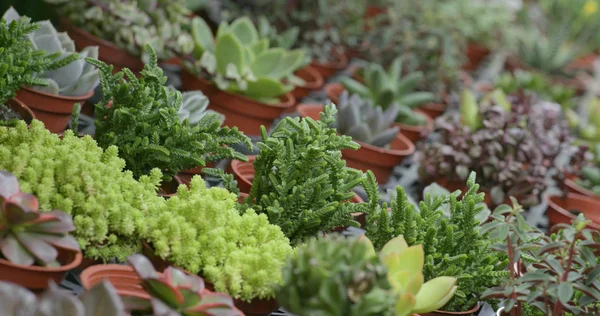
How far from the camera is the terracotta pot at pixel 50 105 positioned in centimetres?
142

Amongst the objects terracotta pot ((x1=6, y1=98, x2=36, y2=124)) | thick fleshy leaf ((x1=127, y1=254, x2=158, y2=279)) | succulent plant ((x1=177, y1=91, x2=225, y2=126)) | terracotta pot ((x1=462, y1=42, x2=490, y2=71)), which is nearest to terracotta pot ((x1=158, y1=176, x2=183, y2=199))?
succulent plant ((x1=177, y1=91, x2=225, y2=126))

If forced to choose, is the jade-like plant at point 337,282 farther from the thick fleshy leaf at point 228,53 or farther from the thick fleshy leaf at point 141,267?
the thick fleshy leaf at point 228,53

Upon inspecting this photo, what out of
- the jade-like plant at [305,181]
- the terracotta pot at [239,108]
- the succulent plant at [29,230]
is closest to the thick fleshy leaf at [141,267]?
the succulent plant at [29,230]

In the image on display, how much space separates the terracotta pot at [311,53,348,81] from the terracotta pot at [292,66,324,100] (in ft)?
0.15

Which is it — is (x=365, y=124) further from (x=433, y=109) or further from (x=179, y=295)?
(x=179, y=295)

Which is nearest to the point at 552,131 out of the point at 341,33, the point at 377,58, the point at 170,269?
the point at 377,58

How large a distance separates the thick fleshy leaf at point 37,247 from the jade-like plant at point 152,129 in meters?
0.33

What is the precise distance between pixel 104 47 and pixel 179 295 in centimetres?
109

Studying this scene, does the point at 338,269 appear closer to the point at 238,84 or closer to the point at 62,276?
the point at 62,276

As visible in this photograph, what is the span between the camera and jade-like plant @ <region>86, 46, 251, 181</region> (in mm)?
1277

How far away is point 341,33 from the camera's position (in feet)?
9.18

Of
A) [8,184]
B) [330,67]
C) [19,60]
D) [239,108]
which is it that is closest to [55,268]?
[8,184]

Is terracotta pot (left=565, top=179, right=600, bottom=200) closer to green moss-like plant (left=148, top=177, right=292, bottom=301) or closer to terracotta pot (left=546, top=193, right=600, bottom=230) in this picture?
terracotta pot (left=546, top=193, right=600, bottom=230)

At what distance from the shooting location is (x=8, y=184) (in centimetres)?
100
